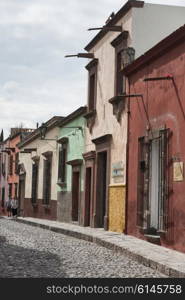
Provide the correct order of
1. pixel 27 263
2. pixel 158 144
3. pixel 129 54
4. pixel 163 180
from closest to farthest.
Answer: pixel 27 263
pixel 163 180
pixel 158 144
pixel 129 54

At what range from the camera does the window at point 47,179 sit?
1154 inches

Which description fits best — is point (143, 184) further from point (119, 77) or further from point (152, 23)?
point (152, 23)

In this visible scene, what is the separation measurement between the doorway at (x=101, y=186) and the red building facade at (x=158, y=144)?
3.58 metres

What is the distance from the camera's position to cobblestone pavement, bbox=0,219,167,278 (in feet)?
31.3

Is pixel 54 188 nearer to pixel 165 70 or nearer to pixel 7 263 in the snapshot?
pixel 165 70

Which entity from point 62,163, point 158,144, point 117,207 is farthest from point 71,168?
point 158,144

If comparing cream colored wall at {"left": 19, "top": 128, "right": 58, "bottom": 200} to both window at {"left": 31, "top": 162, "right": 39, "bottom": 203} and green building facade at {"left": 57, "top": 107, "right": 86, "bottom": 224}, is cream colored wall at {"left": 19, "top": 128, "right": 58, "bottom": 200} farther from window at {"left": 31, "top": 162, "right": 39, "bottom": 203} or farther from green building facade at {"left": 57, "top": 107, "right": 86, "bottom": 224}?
green building facade at {"left": 57, "top": 107, "right": 86, "bottom": 224}

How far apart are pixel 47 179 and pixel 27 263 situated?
1905 cm

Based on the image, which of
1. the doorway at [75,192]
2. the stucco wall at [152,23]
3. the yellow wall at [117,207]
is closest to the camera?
the yellow wall at [117,207]

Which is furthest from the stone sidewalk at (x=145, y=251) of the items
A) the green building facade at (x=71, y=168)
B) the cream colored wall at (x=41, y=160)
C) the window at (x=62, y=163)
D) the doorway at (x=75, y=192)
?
the cream colored wall at (x=41, y=160)

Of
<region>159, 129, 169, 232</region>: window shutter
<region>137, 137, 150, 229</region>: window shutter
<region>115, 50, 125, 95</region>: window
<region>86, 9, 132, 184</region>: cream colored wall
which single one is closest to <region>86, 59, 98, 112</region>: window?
<region>86, 9, 132, 184</region>: cream colored wall

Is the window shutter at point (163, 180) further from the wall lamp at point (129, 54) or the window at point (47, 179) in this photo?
the window at point (47, 179)

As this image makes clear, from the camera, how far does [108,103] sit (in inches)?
763

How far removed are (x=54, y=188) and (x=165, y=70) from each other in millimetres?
15082
